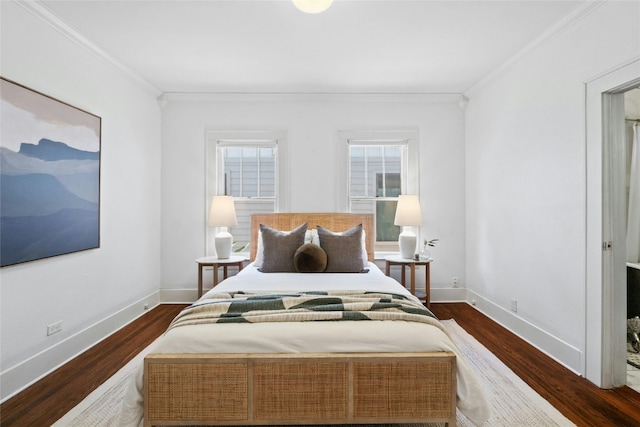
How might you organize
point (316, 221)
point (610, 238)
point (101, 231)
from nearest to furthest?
1. point (610, 238)
2. point (101, 231)
3. point (316, 221)

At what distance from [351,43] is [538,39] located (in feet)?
5.31

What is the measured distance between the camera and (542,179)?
3.07 metres

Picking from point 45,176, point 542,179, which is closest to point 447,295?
point 542,179

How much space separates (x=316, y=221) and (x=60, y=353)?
9.05 ft

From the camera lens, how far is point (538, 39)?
9.92 feet

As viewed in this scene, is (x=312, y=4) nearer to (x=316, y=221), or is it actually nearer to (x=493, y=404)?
(x=316, y=221)

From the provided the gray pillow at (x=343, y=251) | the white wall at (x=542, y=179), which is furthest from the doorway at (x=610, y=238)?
the gray pillow at (x=343, y=251)

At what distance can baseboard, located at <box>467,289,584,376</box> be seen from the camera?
106 inches

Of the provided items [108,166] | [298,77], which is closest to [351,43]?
[298,77]

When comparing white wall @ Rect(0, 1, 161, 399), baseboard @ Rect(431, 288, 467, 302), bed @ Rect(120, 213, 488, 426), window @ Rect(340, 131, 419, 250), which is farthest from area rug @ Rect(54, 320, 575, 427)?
window @ Rect(340, 131, 419, 250)

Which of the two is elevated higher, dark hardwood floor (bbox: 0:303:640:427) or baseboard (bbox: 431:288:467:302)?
baseboard (bbox: 431:288:467:302)

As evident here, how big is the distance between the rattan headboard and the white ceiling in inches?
61.8

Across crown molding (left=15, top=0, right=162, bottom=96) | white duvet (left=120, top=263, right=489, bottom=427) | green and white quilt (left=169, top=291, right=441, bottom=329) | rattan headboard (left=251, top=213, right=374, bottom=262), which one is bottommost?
white duvet (left=120, top=263, right=489, bottom=427)

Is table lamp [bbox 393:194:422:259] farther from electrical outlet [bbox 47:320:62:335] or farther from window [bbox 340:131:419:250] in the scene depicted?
electrical outlet [bbox 47:320:62:335]
